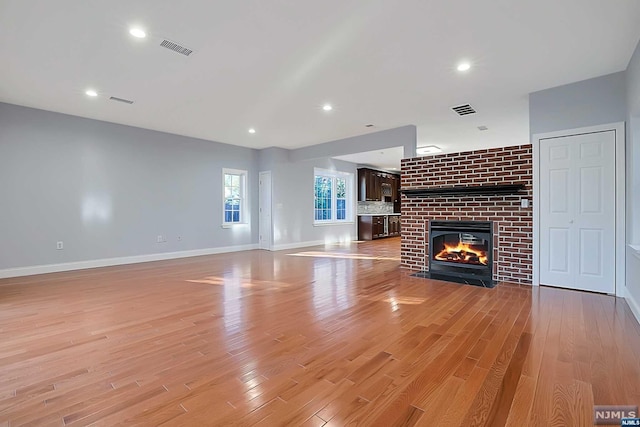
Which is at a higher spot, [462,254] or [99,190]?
[99,190]

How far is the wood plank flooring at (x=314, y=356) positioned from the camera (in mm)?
1547

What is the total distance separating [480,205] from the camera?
462cm

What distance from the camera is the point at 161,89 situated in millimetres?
4133

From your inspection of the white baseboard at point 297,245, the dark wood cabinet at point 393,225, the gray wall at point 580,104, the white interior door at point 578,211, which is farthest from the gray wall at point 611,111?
the dark wood cabinet at point 393,225

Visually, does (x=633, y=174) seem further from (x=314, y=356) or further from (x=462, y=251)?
(x=314, y=356)

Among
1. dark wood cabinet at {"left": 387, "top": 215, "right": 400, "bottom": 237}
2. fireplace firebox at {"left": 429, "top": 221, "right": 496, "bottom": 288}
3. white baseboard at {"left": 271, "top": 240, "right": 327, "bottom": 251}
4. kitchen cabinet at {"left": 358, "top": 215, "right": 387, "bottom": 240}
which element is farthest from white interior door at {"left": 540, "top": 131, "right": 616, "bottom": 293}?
dark wood cabinet at {"left": 387, "top": 215, "right": 400, "bottom": 237}

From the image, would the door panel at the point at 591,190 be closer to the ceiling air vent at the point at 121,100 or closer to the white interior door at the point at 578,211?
the white interior door at the point at 578,211

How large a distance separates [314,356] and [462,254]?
11.8ft

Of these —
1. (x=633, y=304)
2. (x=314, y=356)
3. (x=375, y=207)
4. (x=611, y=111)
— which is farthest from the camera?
(x=375, y=207)

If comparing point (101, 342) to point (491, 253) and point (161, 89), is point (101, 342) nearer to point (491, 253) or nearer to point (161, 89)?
point (161, 89)

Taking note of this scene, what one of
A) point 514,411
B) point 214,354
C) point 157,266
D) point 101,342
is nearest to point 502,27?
point 514,411

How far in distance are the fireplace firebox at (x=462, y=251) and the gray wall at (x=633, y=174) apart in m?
1.39

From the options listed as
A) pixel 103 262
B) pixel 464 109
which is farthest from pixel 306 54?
pixel 103 262

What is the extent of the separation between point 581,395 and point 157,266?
5961 millimetres
